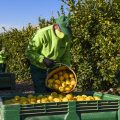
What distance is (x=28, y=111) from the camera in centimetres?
411

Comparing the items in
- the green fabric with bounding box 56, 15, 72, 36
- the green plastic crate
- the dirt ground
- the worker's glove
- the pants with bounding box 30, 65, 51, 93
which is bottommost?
the green plastic crate

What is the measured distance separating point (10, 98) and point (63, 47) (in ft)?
4.76

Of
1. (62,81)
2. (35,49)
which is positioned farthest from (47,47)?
(62,81)

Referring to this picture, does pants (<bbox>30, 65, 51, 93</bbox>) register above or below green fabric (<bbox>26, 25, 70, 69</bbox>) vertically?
below

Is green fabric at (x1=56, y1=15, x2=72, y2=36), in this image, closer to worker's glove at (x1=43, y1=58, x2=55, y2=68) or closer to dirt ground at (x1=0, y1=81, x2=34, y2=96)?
worker's glove at (x1=43, y1=58, x2=55, y2=68)

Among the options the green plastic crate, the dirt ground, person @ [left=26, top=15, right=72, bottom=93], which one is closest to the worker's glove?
person @ [left=26, top=15, right=72, bottom=93]

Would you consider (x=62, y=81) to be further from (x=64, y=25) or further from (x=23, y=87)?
(x=23, y=87)

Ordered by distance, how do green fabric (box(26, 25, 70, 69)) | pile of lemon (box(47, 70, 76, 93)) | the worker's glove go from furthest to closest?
green fabric (box(26, 25, 70, 69)), the worker's glove, pile of lemon (box(47, 70, 76, 93))

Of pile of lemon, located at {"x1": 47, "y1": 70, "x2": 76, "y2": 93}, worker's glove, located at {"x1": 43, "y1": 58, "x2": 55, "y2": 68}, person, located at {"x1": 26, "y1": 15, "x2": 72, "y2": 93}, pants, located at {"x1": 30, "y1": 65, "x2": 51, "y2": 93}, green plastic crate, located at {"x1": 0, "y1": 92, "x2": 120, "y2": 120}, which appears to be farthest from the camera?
pants, located at {"x1": 30, "y1": 65, "x2": 51, "y2": 93}

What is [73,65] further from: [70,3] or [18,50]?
[18,50]

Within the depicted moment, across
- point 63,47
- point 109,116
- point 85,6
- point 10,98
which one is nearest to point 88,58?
point 85,6

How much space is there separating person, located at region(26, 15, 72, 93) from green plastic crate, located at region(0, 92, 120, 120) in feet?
5.55

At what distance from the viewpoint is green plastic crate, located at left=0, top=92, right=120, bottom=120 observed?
4.06 metres

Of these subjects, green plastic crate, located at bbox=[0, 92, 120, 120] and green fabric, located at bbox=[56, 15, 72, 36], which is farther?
green fabric, located at bbox=[56, 15, 72, 36]
